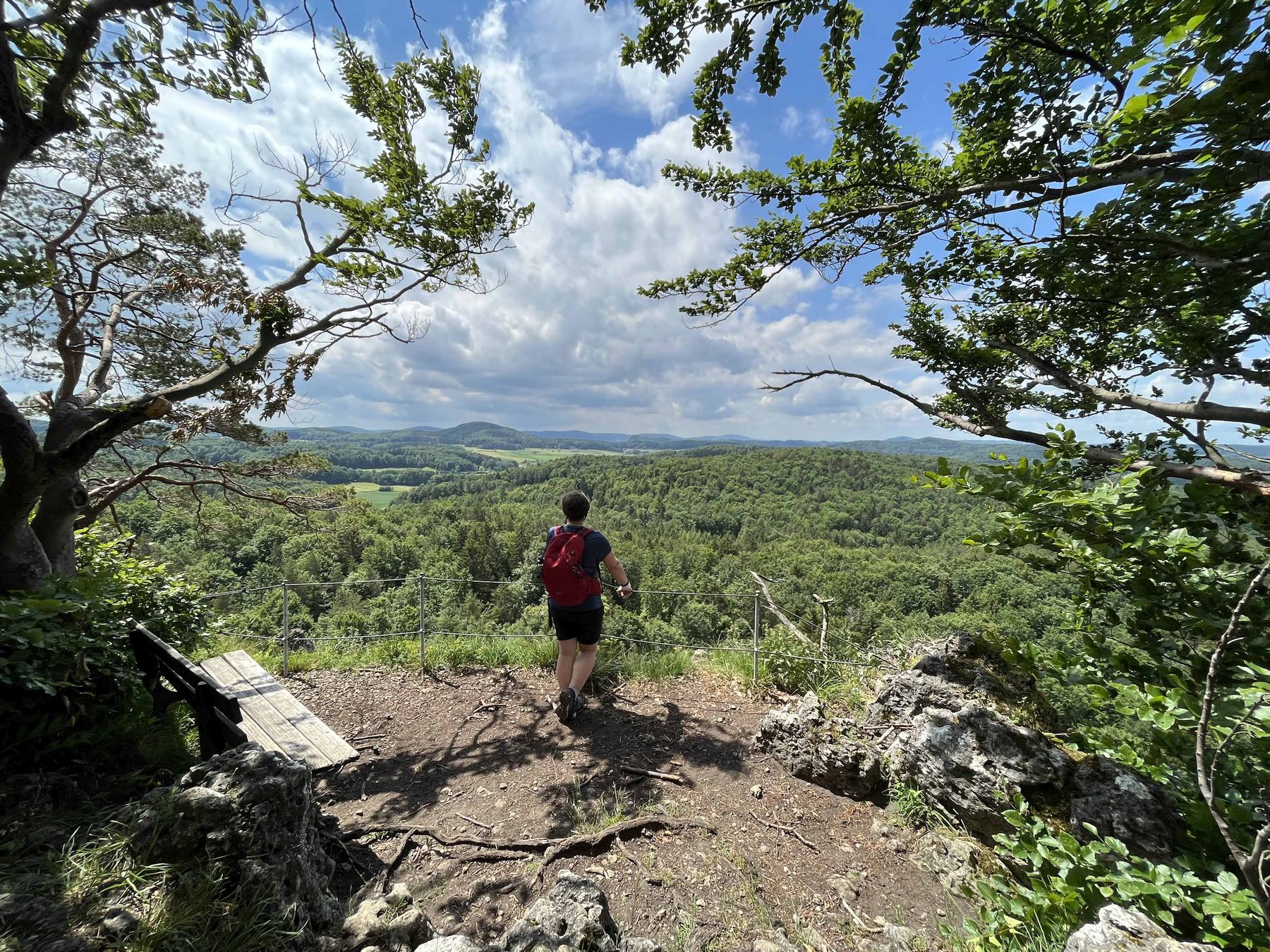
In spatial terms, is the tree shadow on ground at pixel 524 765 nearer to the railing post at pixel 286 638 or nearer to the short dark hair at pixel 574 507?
the railing post at pixel 286 638

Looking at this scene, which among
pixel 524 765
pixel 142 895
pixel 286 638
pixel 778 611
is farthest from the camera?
pixel 286 638

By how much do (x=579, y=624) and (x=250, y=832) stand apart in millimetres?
2530

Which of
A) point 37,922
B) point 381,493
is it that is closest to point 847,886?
point 37,922

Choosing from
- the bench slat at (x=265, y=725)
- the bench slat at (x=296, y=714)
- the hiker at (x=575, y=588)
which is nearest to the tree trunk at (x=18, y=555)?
the bench slat at (x=265, y=725)

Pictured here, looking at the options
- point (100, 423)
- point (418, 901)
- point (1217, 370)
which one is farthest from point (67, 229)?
point (1217, 370)

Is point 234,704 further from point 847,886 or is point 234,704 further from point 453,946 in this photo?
point 847,886

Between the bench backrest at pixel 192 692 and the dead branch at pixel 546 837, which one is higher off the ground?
the bench backrest at pixel 192 692

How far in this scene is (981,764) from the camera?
9.16 ft

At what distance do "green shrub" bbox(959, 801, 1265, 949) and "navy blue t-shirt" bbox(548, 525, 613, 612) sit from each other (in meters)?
2.90

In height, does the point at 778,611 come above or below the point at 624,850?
above

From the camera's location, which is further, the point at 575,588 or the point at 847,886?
the point at 575,588

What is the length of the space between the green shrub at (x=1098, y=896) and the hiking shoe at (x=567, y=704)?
10.0 ft

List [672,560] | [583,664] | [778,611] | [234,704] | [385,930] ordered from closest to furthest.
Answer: [385,930], [234,704], [583,664], [778,611], [672,560]

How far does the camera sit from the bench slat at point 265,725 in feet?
10.7
